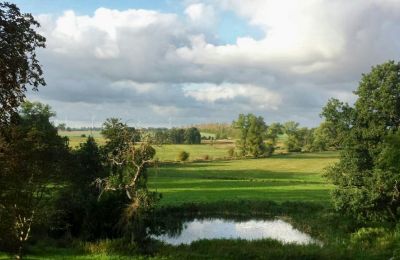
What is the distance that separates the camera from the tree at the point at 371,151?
4244 cm

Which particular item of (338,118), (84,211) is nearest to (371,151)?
(338,118)

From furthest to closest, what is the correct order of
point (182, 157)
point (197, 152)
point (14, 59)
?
point (197, 152) → point (182, 157) → point (14, 59)

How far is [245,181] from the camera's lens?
9362 cm

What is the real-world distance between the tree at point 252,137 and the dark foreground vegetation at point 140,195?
285ft

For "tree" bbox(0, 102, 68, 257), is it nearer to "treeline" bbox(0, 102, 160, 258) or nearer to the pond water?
"treeline" bbox(0, 102, 160, 258)

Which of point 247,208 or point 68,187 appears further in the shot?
point 247,208

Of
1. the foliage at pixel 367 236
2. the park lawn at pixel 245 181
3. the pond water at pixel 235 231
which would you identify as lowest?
the pond water at pixel 235 231

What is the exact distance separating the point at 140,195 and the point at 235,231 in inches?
736

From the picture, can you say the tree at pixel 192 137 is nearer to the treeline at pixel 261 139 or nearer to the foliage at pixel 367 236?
the treeline at pixel 261 139

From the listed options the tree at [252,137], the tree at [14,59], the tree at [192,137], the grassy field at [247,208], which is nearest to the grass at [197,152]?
the grassy field at [247,208]

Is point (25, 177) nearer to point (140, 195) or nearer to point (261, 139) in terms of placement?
point (140, 195)

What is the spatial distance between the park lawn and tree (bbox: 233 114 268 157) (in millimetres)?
14628

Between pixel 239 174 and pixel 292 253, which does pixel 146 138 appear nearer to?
pixel 292 253

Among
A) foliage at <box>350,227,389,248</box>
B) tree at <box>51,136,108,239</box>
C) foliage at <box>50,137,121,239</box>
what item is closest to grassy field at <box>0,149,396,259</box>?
foliage at <box>350,227,389,248</box>
